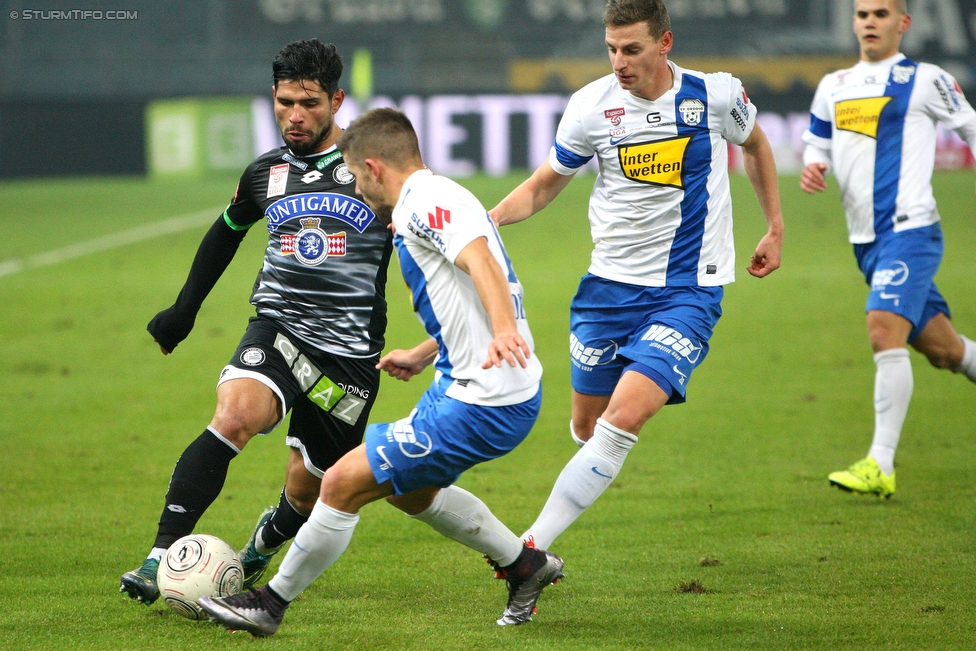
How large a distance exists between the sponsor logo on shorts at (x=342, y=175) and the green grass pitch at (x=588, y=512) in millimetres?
1629

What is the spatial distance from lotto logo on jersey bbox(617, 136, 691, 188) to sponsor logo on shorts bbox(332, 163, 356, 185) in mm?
1139

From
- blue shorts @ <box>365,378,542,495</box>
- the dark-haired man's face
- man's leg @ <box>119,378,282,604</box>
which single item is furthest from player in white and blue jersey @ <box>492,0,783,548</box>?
man's leg @ <box>119,378,282,604</box>

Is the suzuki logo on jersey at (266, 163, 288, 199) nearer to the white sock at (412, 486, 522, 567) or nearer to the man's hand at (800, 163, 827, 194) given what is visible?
the white sock at (412, 486, 522, 567)

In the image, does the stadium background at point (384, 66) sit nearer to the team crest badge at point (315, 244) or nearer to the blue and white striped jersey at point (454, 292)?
the team crest badge at point (315, 244)

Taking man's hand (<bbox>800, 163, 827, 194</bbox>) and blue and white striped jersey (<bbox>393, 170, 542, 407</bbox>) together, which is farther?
man's hand (<bbox>800, 163, 827, 194</bbox>)

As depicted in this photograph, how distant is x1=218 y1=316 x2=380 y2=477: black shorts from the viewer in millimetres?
4559

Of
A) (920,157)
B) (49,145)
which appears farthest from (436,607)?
(49,145)

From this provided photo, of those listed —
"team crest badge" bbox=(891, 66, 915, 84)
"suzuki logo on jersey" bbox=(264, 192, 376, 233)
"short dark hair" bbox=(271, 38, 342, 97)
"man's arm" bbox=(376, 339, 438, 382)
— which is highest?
"short dark hair" bbox=(271, 38, 342, 97)

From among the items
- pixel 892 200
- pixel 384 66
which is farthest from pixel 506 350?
pixel 384 66

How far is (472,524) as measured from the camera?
4145mm

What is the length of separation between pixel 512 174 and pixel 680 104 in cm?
2081

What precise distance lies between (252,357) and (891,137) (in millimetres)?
3600

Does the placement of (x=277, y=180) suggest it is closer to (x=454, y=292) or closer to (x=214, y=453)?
(x=214, y=453)

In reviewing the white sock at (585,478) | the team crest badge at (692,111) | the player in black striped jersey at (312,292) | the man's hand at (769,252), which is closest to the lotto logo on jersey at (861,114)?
the man's hand at (769,252)
